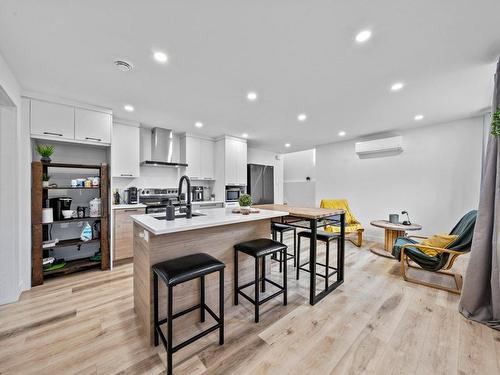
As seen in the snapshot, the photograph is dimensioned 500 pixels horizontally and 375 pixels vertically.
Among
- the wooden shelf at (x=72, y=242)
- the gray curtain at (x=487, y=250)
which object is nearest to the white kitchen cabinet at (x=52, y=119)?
the wooden shelf at (x=72, y=242)

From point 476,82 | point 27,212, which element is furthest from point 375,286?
point 27,212

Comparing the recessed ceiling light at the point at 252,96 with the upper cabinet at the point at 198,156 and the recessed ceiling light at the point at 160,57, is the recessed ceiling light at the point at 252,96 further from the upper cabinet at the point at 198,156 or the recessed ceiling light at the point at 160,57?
the upper cabinet at the point at 198,156

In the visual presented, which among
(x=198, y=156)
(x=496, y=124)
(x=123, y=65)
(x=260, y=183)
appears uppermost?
(x=123, y=65)

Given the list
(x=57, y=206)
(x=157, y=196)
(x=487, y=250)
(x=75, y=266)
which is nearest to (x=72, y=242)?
(x=75, y=266)

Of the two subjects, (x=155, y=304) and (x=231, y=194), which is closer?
(x=155, y=304)

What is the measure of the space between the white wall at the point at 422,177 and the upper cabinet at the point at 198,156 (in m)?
3.40

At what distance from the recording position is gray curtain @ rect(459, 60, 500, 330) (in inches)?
70.2

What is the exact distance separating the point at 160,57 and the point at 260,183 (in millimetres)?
4362

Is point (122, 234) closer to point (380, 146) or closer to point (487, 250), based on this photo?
point (487, 250)

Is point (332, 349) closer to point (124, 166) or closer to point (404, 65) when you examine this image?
point (404, 65)

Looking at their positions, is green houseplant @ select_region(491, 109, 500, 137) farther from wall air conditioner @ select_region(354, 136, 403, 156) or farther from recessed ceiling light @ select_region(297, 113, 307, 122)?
wall air conditioner @ select_region(354, 136, 403, 156)

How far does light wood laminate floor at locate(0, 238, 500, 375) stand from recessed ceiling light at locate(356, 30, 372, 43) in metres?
2.50

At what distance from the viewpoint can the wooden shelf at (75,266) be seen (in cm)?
270

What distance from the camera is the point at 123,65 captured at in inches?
Result: 77.4
